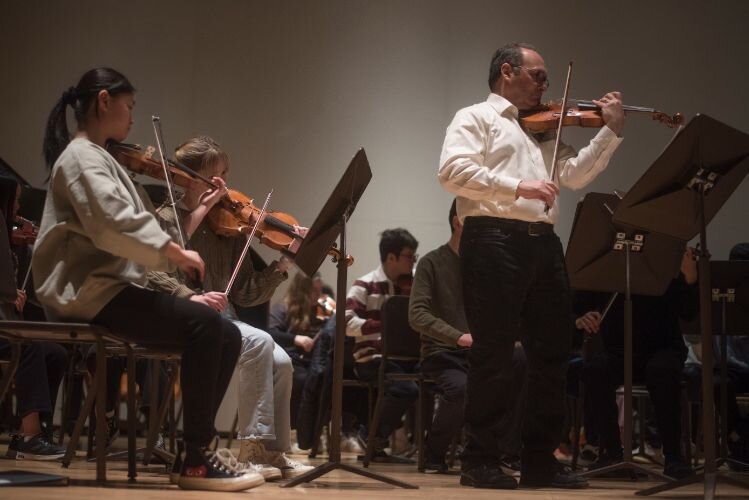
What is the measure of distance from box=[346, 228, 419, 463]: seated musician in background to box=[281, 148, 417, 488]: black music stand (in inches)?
77.3

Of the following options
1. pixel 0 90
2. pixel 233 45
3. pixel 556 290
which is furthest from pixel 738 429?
pixel 0 90

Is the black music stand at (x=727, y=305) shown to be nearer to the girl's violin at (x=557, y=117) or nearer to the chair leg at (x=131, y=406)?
the girl's violin at (x=557, y=117)

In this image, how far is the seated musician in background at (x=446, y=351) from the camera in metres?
4.04

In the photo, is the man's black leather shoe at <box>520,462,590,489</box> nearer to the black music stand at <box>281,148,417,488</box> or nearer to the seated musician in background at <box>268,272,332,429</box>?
the black music stand at <box>281,148,417,488</box>

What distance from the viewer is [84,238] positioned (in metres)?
2.58

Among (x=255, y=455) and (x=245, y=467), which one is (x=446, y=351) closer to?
(x=255, y=455)

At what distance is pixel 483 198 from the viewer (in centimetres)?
305

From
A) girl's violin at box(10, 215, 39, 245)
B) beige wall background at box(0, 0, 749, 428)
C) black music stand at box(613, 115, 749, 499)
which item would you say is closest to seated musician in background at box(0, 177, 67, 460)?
girl's violin at box(10, 215, 39, 245)

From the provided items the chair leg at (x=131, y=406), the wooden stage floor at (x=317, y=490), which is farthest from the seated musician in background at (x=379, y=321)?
the chair leg at (x=131, y=406)

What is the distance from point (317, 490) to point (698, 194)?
1363 mm

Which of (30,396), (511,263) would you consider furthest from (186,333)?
(30,396)

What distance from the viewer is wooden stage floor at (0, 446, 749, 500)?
2393 millimetres

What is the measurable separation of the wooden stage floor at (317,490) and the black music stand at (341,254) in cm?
6

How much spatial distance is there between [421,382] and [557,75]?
2970 mm
